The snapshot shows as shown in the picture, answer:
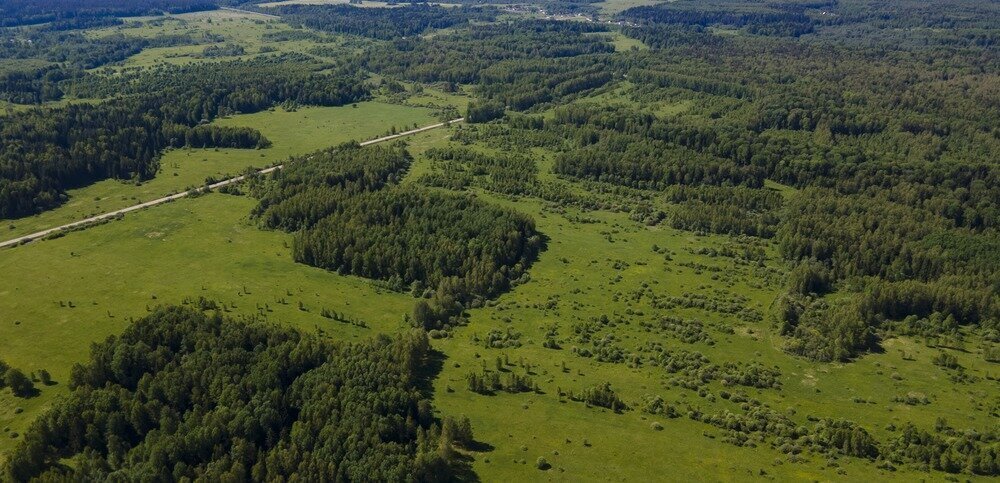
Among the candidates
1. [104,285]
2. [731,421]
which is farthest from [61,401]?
[731,421]

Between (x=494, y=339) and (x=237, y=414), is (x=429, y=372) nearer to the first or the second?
(x=494, y=339)

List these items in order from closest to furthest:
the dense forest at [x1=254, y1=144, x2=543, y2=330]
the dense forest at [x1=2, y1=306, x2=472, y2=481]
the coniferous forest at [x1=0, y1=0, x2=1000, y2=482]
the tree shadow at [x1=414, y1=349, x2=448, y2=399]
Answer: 1. the dense forest at [x1=2, y1=306, x2=472, y2=481]
2. the coniferous forest at [x1=0, y1=0, x2=1000, y2=482]
3. the tree shadow at [x1=414, y1=349, x2=448, y2=399]
4. the dense forest at [x1=254, y1=144, x2=543, y2=330]

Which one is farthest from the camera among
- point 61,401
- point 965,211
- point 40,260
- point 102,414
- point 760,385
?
point 965,211

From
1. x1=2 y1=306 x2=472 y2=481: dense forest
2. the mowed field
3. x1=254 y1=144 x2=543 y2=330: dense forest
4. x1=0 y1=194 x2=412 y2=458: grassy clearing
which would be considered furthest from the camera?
x1=254 y1=144 x2=543 y2=330: dense forest

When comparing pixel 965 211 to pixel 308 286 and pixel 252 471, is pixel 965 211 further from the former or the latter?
pixel 252 471

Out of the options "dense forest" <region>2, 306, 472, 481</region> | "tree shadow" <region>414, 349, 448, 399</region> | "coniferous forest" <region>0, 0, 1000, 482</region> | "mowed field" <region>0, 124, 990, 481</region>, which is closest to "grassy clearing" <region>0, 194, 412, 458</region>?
"mowed field" <region>0, 124, 990, 481</region>

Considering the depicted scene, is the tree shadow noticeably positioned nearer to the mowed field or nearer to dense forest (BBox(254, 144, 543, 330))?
the mowed field

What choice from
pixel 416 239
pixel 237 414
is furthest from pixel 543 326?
pixel 237 414

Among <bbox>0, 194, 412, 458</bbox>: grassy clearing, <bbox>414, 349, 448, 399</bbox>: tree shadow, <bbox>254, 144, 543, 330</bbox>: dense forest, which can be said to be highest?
<bbox>254, 144, 543, 330</bbox>: dense forest
